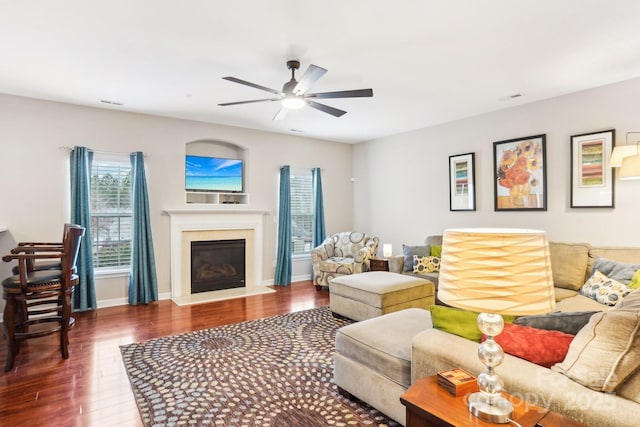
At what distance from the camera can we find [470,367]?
1.57 meters

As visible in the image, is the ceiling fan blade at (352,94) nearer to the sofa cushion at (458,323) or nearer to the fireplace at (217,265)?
the sofa cushion at (458,323)

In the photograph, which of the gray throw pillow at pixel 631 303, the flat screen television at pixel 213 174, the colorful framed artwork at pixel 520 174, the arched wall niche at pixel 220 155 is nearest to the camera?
the gray throw pillow at pixel 631 303

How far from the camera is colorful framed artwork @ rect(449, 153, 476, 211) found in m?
5.19

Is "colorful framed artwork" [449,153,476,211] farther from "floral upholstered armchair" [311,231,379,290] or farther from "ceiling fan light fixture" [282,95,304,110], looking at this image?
"ceiling fan light fixture" [282,95,304,110]

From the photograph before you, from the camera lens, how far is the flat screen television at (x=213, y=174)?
550 cm

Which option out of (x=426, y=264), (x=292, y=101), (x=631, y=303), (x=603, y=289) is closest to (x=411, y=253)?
(x=426, y=264)

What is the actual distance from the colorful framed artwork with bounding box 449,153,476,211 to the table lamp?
4.29m

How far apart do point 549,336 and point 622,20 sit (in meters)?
2.58

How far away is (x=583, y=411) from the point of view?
1.25 m

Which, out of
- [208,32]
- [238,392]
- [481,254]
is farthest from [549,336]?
[208,32]

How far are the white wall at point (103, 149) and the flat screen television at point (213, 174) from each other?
176 millimetres

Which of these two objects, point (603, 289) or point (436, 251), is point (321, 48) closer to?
point (436, 251)

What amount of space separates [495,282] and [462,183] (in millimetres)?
4525

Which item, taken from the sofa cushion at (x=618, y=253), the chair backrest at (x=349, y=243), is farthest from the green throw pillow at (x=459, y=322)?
the chair backrest at (x=349, y=243)
